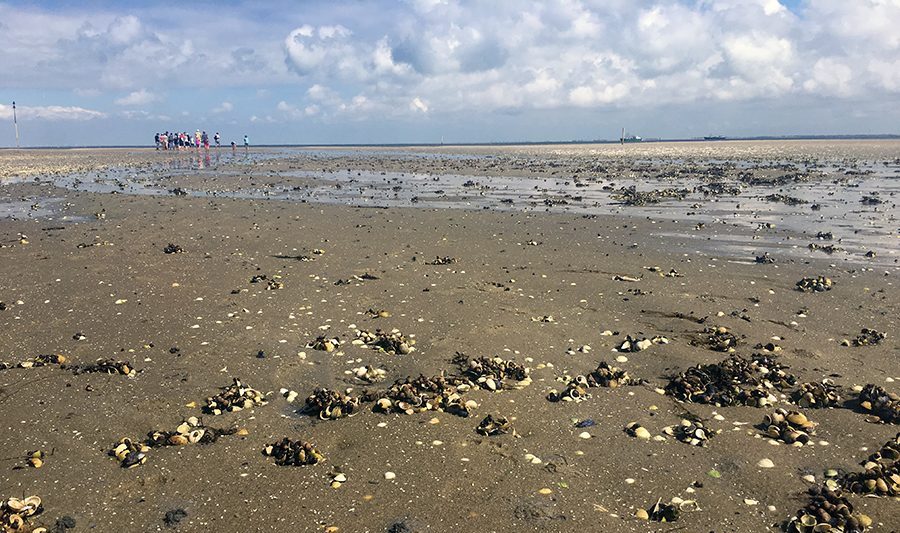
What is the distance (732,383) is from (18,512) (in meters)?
9.82

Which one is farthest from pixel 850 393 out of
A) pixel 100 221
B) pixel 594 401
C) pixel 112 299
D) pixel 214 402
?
pixel 100 221

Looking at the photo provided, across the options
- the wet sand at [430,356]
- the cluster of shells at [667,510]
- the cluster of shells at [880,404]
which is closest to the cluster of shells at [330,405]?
the wet sand at [430,356]

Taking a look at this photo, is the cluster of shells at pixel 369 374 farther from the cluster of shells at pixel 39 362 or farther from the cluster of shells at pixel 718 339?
the cluster of shells at pixel 718 339

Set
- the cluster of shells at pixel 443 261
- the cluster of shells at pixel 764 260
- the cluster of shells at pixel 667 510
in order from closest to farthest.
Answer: the cluster of shells at pixel 667 510 → the cluster of shells at pixel 764 260 → the cluster of shells at pixel 443 261

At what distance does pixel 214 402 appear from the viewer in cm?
866

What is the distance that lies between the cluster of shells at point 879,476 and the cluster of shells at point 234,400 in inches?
315

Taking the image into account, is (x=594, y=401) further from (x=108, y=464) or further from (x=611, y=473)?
(x=108, y=464)

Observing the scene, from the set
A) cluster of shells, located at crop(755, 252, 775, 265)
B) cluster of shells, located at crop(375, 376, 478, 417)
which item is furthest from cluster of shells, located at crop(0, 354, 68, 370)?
cluster of shells, located at crop(755, 252, 775, 265)

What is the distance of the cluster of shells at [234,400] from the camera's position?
856 centimetres

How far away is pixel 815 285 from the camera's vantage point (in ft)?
47.5

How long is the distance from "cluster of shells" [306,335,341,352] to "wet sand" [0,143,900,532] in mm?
111

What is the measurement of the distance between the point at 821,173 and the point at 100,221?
55.3 m

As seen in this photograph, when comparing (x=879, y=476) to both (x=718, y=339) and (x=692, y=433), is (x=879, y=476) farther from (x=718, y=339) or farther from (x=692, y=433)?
(x=718, y=339)

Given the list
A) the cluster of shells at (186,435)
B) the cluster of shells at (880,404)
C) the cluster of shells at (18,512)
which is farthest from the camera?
the cluster of shells at (880,404)
